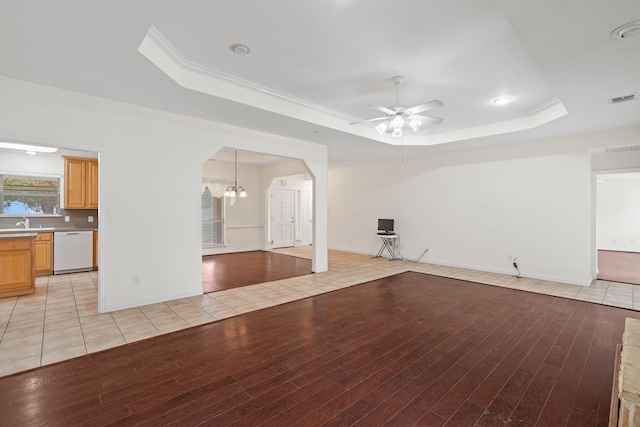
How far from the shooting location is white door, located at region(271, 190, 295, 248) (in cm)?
966

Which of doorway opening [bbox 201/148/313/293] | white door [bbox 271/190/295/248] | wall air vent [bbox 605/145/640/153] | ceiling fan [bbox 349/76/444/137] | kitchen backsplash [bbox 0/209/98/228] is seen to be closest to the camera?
ceiling fan [bbox 349/76/444/137]

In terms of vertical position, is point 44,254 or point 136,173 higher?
point 136,173

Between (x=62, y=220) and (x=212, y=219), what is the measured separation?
3335mm

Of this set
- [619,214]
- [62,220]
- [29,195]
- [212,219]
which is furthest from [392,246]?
[29,195]

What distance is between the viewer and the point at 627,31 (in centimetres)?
221

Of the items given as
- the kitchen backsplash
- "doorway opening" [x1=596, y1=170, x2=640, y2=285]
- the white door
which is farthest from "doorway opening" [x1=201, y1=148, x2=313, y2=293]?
"doorway opening" [x1=596, y1=170, x2=640, y2=285]

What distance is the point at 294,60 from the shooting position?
3184mm

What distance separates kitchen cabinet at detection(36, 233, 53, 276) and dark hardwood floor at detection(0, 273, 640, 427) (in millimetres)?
4504

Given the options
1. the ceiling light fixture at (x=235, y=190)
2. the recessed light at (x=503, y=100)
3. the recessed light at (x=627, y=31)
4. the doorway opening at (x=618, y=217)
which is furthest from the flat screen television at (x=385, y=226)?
the doorway opening at (x=618, y=217)

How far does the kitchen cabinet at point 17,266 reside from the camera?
430 cm

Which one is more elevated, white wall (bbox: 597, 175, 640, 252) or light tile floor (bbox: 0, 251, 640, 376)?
white wall (bbox: 597, 175, 640, 252)

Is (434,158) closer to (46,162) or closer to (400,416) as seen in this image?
(400,416)

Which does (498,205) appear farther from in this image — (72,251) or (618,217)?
(72,251)

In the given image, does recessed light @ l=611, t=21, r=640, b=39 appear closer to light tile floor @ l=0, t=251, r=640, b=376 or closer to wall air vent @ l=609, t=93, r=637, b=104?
wall air vent @ l=609, t=93, r=637, b=104
